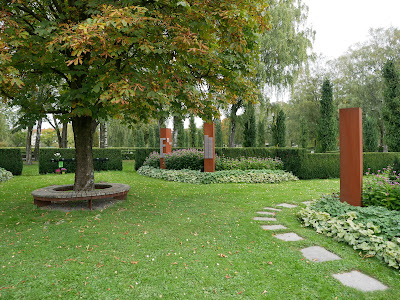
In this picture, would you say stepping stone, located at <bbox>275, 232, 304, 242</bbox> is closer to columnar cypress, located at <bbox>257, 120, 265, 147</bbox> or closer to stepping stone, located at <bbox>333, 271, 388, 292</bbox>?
stepping stone, located at <bbox>333, 271, 388, 292</bbox>

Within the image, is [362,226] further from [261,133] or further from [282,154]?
[261,133]

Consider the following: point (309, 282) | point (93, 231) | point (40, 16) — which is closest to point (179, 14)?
point (40, 16)

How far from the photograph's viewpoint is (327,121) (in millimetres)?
15219

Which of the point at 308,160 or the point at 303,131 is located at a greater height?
the point at 303,131

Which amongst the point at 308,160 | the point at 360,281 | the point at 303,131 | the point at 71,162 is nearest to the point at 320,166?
the point at 308,160

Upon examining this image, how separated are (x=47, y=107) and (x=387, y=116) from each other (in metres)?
15.9

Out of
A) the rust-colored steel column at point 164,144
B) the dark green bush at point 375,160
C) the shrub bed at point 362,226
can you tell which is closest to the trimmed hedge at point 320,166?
the dark green bush at point 375,160

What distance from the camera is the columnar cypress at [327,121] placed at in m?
15.1

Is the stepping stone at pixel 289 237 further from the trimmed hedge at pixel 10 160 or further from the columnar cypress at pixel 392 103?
the columnar cypress at pixel 392 103

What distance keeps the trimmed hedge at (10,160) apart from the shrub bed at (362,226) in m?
12.8

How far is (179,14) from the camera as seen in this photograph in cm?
482

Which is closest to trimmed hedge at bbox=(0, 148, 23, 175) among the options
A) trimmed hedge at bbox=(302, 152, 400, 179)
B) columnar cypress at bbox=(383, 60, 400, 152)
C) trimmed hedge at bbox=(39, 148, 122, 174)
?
trimmed hedge at bbox=(39, 148, 122, 174)

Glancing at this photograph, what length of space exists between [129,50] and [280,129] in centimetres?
1373

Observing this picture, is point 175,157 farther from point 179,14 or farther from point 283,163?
point 179,14
